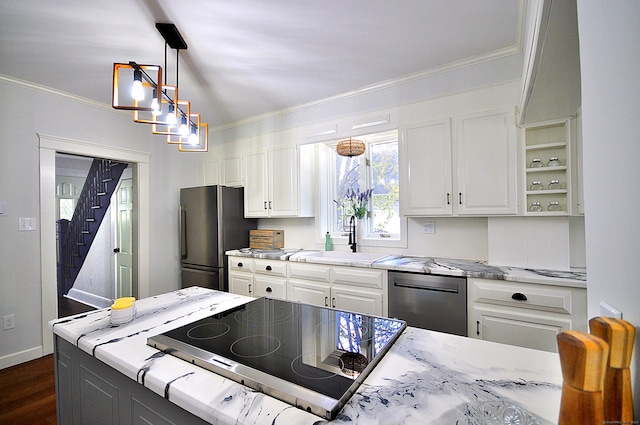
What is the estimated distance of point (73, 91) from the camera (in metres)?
2.92

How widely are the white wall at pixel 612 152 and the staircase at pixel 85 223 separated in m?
5.24

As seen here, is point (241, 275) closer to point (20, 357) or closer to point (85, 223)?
point (20, 357)

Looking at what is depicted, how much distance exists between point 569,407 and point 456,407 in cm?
29

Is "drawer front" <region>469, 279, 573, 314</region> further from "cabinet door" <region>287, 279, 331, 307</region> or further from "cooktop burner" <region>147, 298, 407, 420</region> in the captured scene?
"cabinet door" <region>287, 279, 331, 307</region>

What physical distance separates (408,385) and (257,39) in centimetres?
230

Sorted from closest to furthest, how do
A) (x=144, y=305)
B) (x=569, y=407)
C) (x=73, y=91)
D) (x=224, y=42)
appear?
(x=569, y=407) → (x=144, y=305) → (x=224, y=42) → (x=73, y=91)

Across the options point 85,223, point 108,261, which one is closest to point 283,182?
point 108,261

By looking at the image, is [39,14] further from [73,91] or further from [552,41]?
[552,41]

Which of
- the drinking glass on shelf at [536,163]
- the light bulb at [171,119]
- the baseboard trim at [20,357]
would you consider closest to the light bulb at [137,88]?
the light bulb at [171,119]

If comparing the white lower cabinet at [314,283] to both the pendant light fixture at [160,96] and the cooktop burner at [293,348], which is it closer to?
the cooktop burner at [293,348]

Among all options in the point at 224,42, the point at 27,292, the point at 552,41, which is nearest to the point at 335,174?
the point at 224,42

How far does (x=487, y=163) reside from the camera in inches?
86.4

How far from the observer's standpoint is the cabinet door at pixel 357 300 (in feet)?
7.66

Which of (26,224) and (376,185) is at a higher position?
(376,185)
